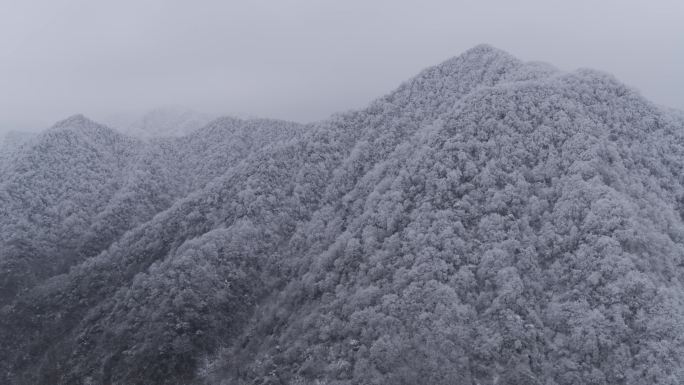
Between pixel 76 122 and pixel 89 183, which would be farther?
pixel 76 122

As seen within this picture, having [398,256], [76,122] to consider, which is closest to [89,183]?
[76,122]

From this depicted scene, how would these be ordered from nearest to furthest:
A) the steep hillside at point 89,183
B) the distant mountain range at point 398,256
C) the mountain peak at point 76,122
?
the distant mountain range at point 398,256, the steep hillside at point 89,183, the mountain peak at point 76,122

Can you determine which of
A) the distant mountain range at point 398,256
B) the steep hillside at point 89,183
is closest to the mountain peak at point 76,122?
the steep hillside at point 89,183

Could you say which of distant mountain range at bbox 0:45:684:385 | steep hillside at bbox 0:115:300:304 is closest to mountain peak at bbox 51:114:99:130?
steep hillside at bbox 0:115:300:304

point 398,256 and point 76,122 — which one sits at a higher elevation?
point 76,122

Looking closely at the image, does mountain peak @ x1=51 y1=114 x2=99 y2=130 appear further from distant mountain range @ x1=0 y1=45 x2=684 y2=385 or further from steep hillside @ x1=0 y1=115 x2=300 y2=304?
distant mountain range @ x1=0 y1=45 x2=684 y2=385

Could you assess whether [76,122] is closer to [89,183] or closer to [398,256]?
[89,183]

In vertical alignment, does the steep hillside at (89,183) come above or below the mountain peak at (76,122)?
below

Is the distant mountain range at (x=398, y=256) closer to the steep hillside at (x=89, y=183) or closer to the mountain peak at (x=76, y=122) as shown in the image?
the steep hillside at (x=89, y=183)
